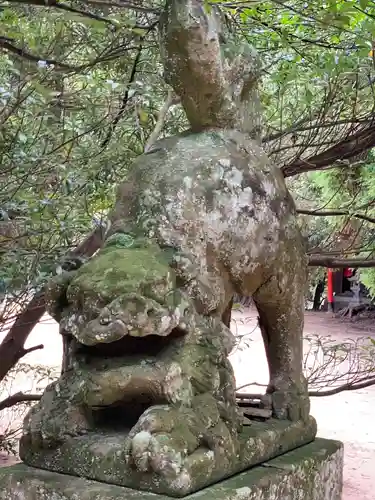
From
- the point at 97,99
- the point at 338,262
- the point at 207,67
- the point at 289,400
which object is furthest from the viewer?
the point at 338,262

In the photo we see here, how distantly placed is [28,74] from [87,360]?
119 cm

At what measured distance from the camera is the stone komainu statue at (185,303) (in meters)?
1.42

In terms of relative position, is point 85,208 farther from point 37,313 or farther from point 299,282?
point 299,282

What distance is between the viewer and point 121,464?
1.40 m

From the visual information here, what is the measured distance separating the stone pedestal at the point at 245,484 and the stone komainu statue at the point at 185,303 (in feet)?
0.09

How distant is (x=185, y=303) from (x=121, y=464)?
38 centimetres

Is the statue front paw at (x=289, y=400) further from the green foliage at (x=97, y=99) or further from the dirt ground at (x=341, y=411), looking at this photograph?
the dirt ground at (x=341, y=411)

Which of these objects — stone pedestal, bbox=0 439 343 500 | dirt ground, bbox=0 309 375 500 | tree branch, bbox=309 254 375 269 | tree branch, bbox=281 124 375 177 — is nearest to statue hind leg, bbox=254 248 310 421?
stone pedestal, bbox=0 439 343 500

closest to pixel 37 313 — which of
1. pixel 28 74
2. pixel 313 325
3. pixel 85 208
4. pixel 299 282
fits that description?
pixel 85 208

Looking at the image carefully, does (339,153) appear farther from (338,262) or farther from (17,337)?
(17,337)

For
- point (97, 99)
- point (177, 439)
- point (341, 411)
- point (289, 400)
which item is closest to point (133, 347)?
point (177, 439)

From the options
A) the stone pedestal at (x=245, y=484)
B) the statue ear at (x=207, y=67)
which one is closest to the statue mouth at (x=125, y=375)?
the stone pedestal at (x=245, y=484)

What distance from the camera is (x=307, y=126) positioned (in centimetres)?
371

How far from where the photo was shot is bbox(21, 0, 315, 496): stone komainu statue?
1.42 m
